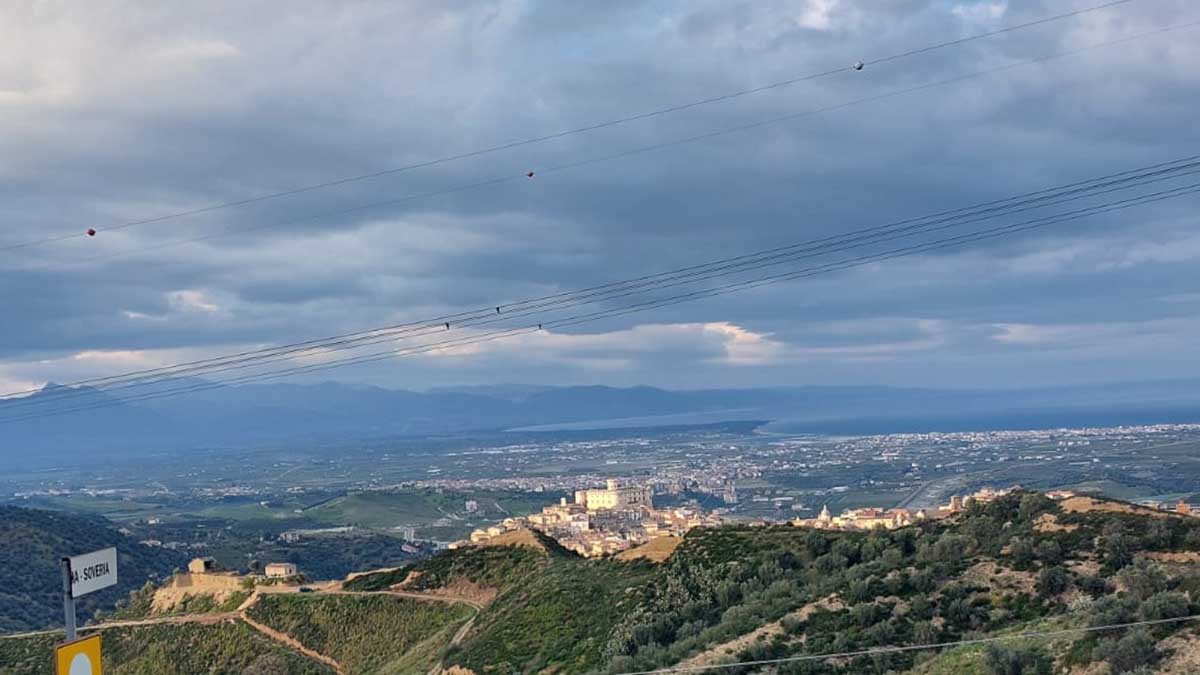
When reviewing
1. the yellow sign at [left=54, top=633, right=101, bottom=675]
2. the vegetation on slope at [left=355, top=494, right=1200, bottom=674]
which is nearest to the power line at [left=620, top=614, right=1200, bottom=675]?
the vegetation on slope at [left=355, top=494, right=1200, bottom=674]

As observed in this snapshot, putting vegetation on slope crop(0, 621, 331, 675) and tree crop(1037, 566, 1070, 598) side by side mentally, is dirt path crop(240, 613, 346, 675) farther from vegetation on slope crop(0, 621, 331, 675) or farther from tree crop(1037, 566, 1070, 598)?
tree crop(1037, 566, 1070, 598)

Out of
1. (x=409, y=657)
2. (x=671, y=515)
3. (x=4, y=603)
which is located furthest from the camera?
(x=671, y=515)

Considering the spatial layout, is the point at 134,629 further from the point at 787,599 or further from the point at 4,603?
the point at 787,599

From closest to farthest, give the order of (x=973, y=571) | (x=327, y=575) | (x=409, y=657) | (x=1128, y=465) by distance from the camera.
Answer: (x=973, y=571)
(x=409, y=657)
(x=327, y=575)
(x=1128, y=465)

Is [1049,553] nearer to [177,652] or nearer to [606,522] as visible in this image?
[177,652]

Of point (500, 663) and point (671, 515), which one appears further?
point (671, 515)

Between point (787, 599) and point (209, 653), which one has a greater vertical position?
point (787, 599)

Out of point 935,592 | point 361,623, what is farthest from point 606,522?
point 935,592

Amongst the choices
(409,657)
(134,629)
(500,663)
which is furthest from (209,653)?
(500,663)
